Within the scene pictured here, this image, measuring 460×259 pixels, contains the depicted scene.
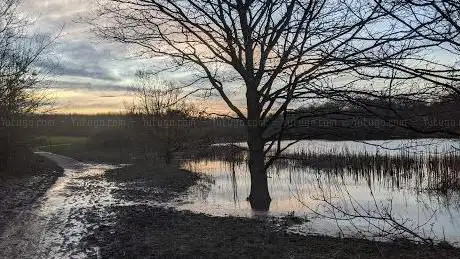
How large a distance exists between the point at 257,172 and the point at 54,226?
551 centimetres

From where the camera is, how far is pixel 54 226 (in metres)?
11.3

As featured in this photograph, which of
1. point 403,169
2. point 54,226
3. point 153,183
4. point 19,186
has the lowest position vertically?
point 153,183

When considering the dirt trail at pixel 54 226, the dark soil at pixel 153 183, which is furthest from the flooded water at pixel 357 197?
the dirt trail at pixel 54 226

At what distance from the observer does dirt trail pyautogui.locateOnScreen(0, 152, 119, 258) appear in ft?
28.6

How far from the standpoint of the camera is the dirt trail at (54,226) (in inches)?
343

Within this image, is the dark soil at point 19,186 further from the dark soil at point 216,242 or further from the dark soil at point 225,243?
the dark soil at point 225,243

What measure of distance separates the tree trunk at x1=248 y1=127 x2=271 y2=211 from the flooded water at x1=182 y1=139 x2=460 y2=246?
0.43 m

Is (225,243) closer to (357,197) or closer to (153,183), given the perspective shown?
(357,197)

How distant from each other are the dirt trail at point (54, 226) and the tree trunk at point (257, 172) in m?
A: 4.09

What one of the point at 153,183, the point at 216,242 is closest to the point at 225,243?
the point at 216,242

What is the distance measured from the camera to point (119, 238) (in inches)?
383

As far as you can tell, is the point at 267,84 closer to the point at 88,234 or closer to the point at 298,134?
the point at 298,134

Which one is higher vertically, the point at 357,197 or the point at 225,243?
the point at 225,243

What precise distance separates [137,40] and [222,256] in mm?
7764
